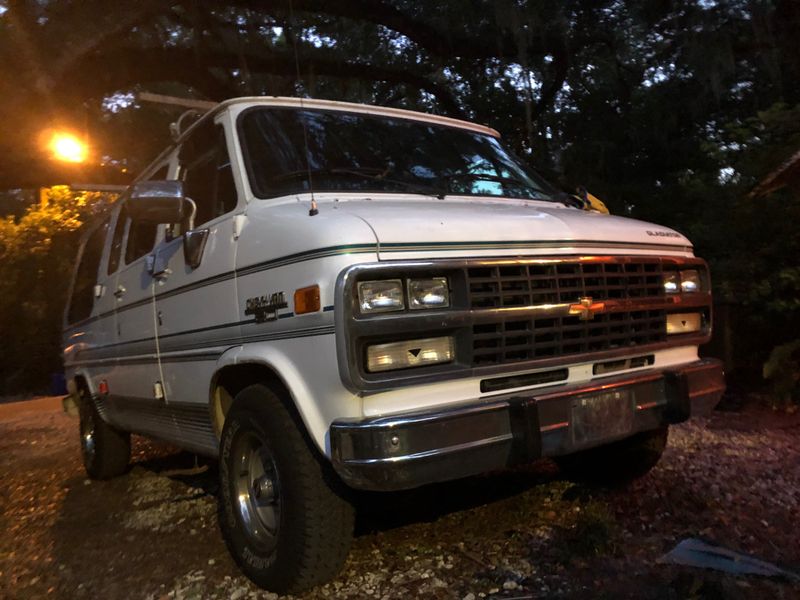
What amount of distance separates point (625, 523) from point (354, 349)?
2028 mm

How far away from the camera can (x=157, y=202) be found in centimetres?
358

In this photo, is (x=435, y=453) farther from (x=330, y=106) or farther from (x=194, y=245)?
(x=330, y=106)

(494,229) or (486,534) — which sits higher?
(494,229)

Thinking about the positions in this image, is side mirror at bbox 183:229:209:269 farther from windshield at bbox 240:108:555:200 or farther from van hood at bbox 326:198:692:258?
van hood at bbox 326:198:692:258

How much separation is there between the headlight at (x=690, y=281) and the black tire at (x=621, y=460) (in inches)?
32.8

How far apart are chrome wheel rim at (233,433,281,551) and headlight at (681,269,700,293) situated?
90.1 inches

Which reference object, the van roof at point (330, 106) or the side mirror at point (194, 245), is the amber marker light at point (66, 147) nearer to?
the van roof at point (330, 106)

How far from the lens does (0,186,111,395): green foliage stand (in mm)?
12758

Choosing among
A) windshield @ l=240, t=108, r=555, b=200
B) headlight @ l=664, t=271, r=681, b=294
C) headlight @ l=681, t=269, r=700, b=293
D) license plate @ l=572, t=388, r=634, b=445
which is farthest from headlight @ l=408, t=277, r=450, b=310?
headlight @ l=681, t=269, r=700, b=293

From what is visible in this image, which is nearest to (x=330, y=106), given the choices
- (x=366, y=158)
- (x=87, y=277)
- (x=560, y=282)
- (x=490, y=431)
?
(x=366, y=158)

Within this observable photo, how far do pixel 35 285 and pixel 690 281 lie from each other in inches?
499

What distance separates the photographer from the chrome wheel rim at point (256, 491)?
3186 millimetres

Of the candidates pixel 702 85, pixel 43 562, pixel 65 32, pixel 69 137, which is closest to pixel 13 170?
pixel 69 137

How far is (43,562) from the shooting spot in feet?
12.6
